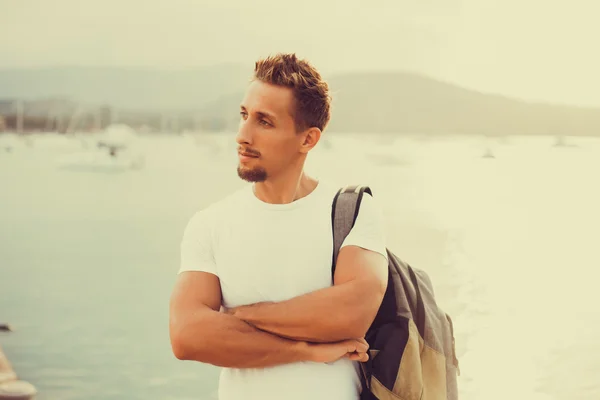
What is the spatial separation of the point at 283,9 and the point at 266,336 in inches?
93.3

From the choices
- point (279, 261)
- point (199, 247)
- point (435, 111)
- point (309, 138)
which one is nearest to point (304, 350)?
point (279, 261)

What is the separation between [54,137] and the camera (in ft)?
11.8

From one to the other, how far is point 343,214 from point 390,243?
2.58m

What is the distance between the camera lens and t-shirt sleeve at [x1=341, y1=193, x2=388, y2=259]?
3.89ft

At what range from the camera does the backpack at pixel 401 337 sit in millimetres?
1200

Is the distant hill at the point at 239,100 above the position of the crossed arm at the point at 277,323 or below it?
above

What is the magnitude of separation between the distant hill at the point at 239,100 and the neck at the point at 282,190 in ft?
6.40

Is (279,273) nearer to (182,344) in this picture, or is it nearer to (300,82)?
(182,344)

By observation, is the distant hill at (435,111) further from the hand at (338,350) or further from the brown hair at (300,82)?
the hand at (338,350)

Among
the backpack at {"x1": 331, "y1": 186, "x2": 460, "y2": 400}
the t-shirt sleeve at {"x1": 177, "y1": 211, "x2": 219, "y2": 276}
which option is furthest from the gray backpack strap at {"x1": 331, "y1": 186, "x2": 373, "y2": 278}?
the t-shirt sleeve at {"x1": 177, "y1": 211, "x2": 219, "y2": 276}

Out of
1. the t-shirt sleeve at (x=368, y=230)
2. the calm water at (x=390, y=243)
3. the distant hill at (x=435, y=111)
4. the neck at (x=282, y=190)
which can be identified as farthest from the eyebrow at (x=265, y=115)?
the calm water at (x=390, y=243)

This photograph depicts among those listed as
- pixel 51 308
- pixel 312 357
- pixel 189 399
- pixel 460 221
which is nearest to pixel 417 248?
pixel 460 221

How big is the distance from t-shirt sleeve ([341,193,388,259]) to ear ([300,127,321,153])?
0.47 feet

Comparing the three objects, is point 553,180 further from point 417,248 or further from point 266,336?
point 266,336
